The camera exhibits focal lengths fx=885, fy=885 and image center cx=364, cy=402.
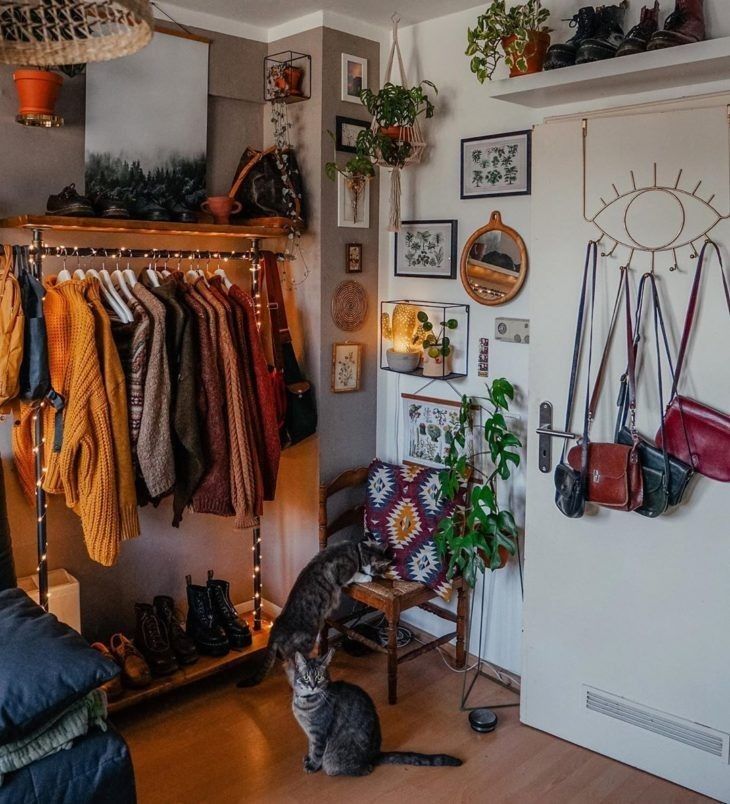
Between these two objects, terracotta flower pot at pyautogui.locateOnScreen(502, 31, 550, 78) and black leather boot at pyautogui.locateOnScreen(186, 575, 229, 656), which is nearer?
terracotta flower pot at pyautogui.locateOnScreen(502, 31, 550, 78)

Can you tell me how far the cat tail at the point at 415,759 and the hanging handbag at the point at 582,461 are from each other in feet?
2.99

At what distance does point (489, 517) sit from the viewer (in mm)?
3270

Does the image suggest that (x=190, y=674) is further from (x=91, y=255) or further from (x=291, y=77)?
(x=291, y=77)

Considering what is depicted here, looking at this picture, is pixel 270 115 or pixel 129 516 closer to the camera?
pixel 129 516

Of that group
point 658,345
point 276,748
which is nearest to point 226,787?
point 276,748

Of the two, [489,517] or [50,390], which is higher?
[50,390]

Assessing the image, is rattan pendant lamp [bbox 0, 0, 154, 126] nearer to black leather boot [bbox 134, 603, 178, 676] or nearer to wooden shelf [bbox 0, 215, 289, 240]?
wooden shelf [bbox 0, 215, 289, 240]

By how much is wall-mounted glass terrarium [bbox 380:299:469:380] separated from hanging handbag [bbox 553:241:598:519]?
658mm

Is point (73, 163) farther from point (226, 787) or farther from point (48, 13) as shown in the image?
point (226, 787)

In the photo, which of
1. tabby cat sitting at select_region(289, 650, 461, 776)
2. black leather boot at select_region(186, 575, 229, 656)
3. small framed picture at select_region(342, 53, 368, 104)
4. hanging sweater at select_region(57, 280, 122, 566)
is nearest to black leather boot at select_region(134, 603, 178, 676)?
black leather boot at select_region(186, 575, 229, 656)

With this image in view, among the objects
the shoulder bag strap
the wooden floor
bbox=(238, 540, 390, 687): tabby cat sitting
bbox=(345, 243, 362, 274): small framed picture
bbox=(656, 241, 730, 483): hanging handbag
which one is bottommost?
the wooden floor

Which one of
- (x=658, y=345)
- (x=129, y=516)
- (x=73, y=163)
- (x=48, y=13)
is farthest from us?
(x=73, y=163)

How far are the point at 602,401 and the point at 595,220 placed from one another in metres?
0.60

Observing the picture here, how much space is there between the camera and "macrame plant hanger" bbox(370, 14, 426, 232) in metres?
3.49
